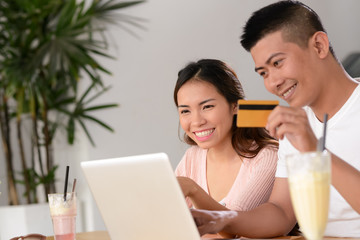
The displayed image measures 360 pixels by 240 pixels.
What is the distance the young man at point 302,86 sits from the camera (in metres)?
1.70

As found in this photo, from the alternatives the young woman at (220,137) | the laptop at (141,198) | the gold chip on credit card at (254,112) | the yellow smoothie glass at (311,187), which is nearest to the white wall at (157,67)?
the young woman at (220,137)

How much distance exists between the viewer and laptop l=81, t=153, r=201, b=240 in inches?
51.4

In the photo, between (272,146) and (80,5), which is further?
(80,5)

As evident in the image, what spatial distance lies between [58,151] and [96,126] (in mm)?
408

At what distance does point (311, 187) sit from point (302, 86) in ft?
2.56

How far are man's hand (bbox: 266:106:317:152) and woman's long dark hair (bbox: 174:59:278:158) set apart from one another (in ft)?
3.57

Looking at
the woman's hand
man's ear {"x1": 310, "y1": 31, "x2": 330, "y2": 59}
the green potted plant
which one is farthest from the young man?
the green potted plant

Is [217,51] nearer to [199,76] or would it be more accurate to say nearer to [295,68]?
[199,76]

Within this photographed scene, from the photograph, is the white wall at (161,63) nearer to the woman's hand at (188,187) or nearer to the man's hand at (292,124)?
the woman's hand at (188,187)

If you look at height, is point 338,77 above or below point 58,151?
above

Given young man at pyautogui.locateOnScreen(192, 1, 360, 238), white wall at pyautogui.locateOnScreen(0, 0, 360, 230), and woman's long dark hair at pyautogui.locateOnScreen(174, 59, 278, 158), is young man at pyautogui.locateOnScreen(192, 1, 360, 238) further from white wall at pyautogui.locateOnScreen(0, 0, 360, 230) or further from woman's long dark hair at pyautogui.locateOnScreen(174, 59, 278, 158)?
white wall at pyautogui.locateOnScreen(0, 0, 360, 230)

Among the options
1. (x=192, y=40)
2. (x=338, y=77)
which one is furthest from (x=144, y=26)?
(x=338, y=77)

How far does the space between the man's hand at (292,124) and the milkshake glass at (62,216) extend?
713mm

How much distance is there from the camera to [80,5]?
4.38 metres
